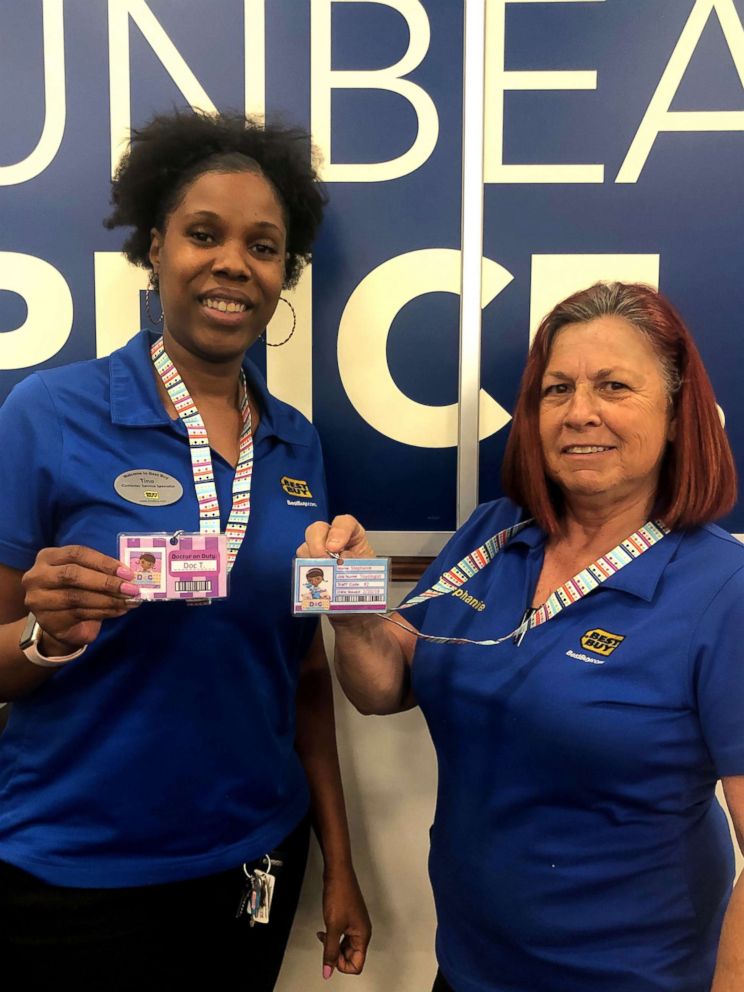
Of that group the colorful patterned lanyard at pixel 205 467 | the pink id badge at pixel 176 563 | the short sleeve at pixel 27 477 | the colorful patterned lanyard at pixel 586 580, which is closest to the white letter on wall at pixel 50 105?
the colorful patterned lanyard at pixel 205 467

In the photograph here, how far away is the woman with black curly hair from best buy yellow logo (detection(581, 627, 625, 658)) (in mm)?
496

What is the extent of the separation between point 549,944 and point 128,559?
860 mm

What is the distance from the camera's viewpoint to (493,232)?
1.56 meters

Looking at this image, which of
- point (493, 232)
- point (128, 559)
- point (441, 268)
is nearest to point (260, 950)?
point (128, 559)

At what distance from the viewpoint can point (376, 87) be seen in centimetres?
153

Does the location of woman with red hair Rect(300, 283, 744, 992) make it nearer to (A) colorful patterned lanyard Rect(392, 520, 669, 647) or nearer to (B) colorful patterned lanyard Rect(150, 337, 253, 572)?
(A) colorful patterned lanyard Rect(392, 520, 669, 647)

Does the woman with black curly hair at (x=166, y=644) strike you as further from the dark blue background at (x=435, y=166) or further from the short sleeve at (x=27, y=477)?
the dark blue background at (x=435, y=166)

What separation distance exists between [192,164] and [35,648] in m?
0.89

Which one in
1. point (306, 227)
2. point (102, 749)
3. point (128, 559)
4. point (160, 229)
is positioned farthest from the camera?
point (306, 227)

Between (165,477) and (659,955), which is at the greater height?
(165,477)

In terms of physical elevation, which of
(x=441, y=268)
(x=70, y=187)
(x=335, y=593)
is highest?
(x=70, y=187)

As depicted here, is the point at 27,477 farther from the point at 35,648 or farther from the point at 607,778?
the point at 607,778

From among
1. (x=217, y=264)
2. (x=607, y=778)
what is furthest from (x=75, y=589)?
(x=607, y=778)

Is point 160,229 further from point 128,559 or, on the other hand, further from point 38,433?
point 128,559
